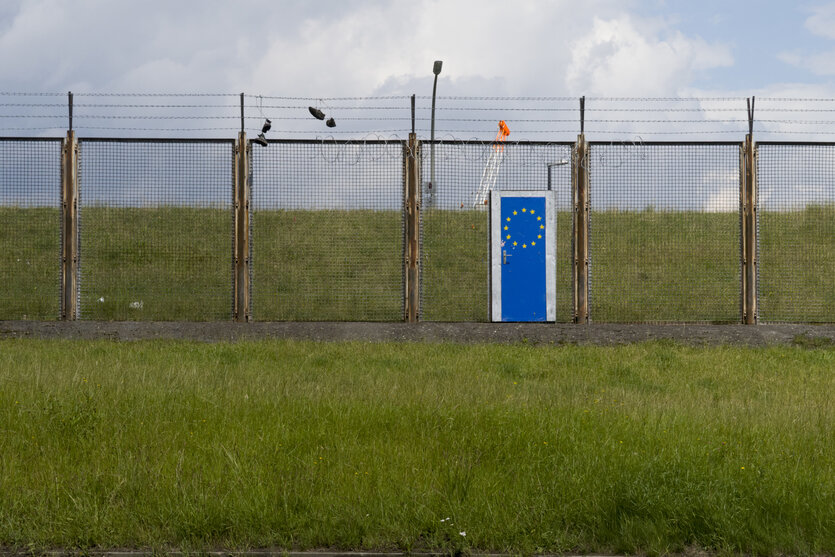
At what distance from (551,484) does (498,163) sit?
979 centimetres

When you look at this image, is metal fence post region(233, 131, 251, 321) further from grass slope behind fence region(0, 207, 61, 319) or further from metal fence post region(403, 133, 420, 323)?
grass slope behind fence region(0, 207, 61, 319)

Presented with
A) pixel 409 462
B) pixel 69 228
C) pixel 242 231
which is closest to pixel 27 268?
pixel 69 228

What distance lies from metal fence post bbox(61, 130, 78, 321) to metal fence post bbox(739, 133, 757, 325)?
12561mm

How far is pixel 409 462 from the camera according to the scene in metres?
5.54

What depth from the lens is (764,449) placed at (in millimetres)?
5988

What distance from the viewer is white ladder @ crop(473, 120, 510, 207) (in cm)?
1429

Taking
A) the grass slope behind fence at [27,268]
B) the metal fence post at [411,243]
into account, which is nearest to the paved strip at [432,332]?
the metal fence post at [411,243]

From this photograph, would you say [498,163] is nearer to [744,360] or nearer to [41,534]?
[744,360]

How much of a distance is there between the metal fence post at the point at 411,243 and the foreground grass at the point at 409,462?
516cm

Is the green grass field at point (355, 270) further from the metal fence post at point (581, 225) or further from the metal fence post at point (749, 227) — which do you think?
the metal fence post at point (749, 227)

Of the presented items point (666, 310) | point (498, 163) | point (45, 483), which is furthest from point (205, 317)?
point (45, 483)

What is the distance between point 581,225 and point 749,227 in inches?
128

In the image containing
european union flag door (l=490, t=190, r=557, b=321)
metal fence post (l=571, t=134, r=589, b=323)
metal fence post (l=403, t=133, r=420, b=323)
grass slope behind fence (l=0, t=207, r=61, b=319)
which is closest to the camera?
metal fence post (l=403, t=133, r=420, b=323)

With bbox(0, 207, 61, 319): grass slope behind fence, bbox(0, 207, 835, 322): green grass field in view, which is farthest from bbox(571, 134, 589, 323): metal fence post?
bbox(0, 207, 61, 319): grass slope behind fence
